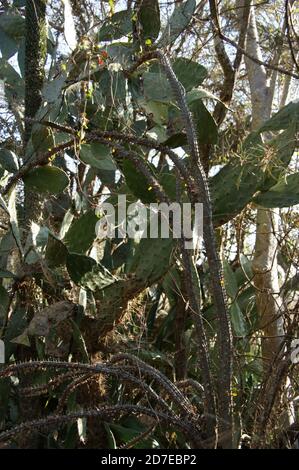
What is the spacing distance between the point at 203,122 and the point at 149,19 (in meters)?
0.42

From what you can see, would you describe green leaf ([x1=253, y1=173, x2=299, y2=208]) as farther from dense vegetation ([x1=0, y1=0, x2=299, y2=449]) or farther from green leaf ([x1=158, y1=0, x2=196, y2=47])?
green leaf ([x1=158, y1=0, x2=196, y2=47])

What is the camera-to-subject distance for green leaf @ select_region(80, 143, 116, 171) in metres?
2.01

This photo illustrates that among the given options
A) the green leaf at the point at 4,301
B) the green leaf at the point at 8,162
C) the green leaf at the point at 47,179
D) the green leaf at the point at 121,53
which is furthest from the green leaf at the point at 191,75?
the green leaf at the point at 4,301

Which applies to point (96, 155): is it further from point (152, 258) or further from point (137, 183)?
point (152, 258)

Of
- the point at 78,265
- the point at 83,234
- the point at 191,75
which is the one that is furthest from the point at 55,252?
the point at 191,75

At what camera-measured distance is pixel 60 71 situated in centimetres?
203

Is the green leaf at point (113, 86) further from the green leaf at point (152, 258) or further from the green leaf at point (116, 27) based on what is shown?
the green leaf at point (152, 258)

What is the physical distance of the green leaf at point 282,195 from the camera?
1945 mm

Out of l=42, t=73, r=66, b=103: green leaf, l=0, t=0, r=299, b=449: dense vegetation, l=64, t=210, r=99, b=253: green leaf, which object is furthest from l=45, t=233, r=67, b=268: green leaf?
l=42, t=73, r=66, b=103: green leaf

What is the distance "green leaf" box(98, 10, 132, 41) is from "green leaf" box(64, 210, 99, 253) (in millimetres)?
602

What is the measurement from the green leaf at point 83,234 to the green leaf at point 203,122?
377 mm

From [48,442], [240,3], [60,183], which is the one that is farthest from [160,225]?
[240,3]

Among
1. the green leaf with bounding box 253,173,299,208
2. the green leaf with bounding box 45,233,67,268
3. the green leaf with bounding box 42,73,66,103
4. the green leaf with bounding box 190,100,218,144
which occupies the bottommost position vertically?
the green leaf with bounding box 45,233,67,268
